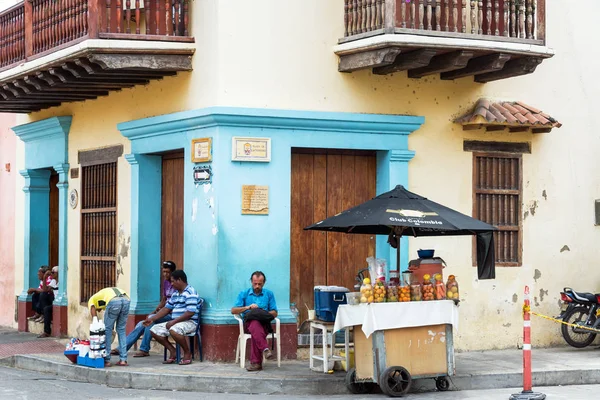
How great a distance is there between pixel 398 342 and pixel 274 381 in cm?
145

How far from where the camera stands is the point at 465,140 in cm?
1548

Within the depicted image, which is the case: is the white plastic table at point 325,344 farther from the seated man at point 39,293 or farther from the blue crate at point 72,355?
the seated man at point 39,293

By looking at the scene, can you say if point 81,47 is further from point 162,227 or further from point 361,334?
point 361,334

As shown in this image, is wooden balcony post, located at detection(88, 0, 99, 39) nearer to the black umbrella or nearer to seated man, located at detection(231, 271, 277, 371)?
seated man, located at detection(231, 271, 277, 371)

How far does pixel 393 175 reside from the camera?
49.0 feet

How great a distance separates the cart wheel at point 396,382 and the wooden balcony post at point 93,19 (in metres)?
5.45

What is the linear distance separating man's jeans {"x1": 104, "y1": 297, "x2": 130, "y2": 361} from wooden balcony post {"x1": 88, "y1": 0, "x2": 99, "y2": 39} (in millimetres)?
3226

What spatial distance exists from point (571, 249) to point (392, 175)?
3.03 metres

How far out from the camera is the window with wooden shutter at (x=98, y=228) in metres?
16.8

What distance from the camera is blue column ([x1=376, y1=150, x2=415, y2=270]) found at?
1492 cm

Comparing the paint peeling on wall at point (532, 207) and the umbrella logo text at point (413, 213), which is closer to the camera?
the umbrella logo text at point (413, 213)

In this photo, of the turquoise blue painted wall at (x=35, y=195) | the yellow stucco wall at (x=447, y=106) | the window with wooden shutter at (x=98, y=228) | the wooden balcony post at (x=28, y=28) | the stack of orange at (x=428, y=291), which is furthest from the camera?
the turquoise blue painted wall at (x=35, y=195)

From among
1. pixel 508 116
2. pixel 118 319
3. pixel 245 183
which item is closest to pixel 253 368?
pixel 118 319

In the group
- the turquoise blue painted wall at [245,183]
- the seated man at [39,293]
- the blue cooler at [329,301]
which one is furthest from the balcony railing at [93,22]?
the seated man at [39,293]
